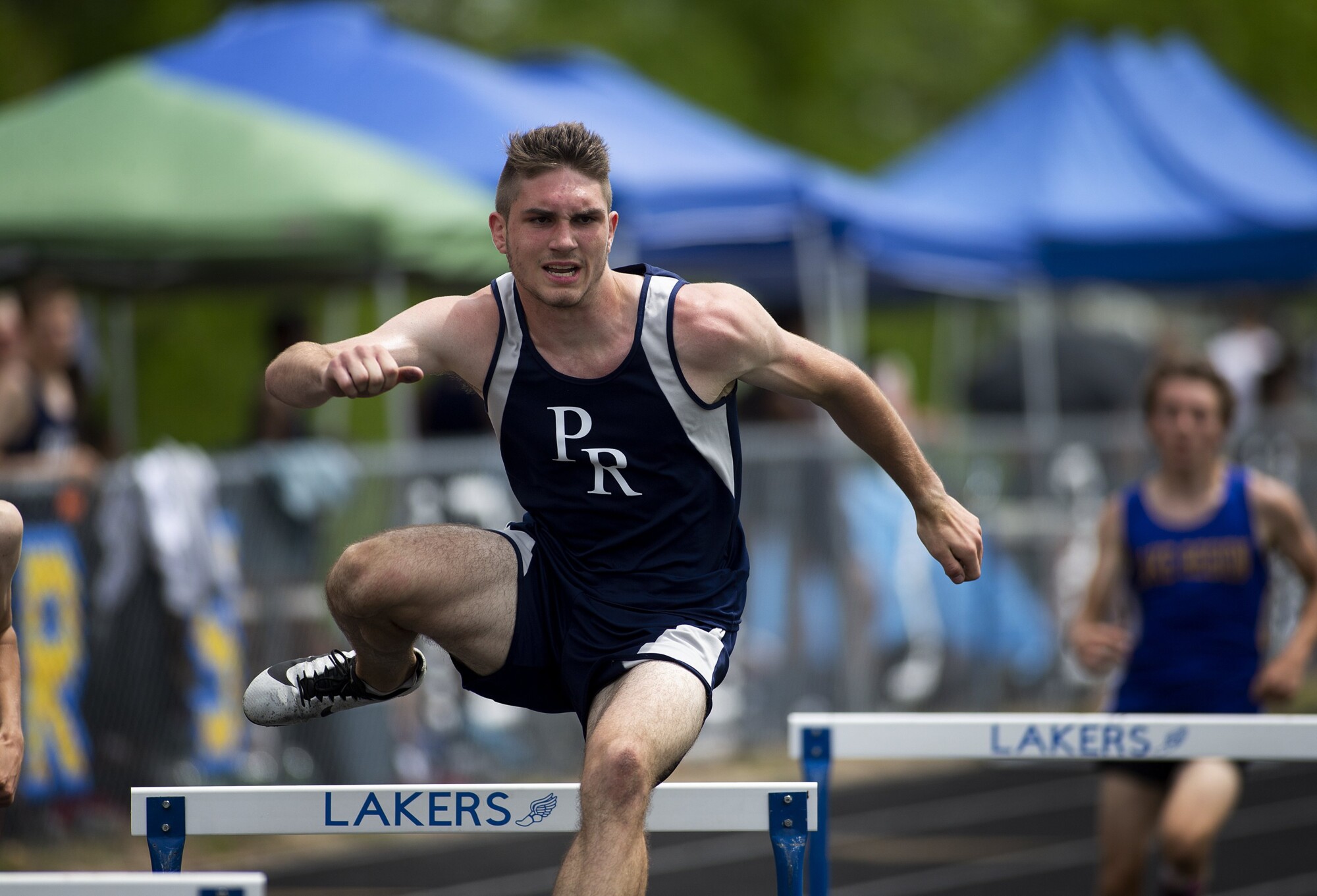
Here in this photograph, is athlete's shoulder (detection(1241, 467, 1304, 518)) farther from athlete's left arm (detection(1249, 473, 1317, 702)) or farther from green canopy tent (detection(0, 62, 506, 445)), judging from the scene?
green canopy tent (detection(0, 62, 506, 445))

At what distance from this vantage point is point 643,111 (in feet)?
42.8

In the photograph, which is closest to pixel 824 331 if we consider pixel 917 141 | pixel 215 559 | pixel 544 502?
pixel 215 559

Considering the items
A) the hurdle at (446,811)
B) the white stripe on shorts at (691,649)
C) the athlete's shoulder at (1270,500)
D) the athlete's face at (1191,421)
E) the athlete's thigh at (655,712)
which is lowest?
the hurdle at (446,811)

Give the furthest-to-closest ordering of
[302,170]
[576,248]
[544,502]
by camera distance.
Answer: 1. [302,170]
2. [544,502]
3. [576,248]

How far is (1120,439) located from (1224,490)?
229 inches

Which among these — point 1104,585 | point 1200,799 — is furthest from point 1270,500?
point 1200,799

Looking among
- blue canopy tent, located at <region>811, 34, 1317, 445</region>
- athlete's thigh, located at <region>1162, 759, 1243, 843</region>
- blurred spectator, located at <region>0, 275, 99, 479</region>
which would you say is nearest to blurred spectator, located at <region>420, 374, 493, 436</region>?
blurred spectator, located at <region>0, 275, 99, 479</region>

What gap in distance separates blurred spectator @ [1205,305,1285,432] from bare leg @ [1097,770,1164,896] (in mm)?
8661

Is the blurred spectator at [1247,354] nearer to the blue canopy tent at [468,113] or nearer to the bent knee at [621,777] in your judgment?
the blue canopy tent at [468,113]

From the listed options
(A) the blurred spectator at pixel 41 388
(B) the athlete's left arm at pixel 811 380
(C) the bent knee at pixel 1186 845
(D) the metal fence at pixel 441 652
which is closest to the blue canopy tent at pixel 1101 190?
(D) the metal fence at pixel 441 652

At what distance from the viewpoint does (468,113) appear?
453 inches

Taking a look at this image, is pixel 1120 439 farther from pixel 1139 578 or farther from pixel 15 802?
pixel 15 802

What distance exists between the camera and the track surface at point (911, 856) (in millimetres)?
8133

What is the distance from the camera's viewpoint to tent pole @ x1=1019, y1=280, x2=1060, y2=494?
15.2 m
